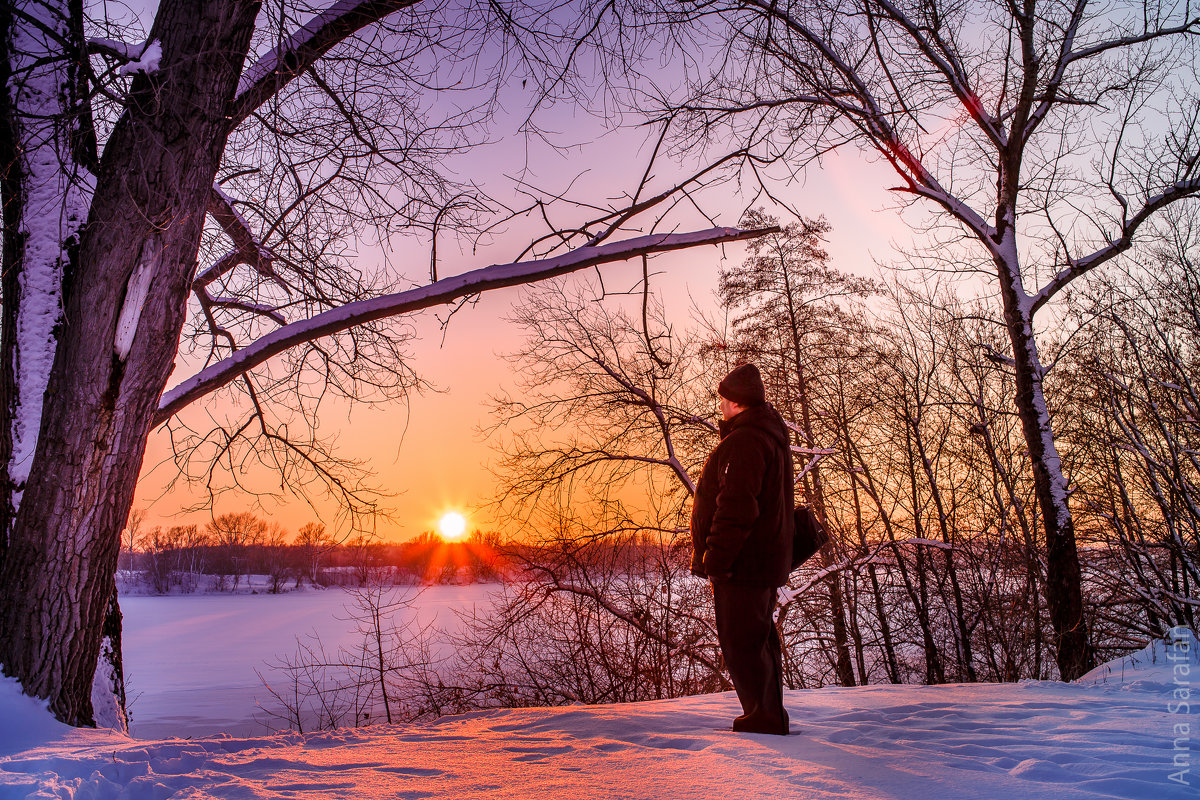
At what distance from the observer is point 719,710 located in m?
3.39

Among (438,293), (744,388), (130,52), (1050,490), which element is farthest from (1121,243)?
(130,52)

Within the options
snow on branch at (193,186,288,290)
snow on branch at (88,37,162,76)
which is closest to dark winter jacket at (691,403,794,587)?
snow on branch at (88,37,162,76)

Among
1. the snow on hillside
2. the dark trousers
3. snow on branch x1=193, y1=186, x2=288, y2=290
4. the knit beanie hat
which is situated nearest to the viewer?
the snow on hillside

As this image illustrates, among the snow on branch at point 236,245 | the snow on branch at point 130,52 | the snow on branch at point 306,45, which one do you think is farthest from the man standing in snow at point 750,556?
the snow on branch at point 236,245

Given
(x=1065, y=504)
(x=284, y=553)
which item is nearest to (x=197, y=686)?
(x=1065, y=504)

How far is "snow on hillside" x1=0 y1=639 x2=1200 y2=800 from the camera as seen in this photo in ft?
6.19

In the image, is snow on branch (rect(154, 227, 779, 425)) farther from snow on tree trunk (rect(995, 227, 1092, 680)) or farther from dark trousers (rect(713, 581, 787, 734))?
snow on tree trunk (rect(995, 227, 1092, 680))

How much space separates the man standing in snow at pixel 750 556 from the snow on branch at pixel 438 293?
3.30 ft

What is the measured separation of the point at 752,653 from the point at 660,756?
727 millimetres

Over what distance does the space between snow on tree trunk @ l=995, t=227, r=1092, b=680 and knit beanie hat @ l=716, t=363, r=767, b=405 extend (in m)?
4.51

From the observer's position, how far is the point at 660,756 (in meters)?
2.35

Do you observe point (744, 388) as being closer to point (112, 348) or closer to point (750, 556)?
point (750, 556)

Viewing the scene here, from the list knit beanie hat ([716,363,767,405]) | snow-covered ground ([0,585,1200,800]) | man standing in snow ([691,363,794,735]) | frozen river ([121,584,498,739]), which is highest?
knit beanie hat ([716,363,767,405])

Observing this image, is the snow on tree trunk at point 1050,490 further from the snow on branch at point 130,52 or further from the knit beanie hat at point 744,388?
the snow on branch at point 130,52
